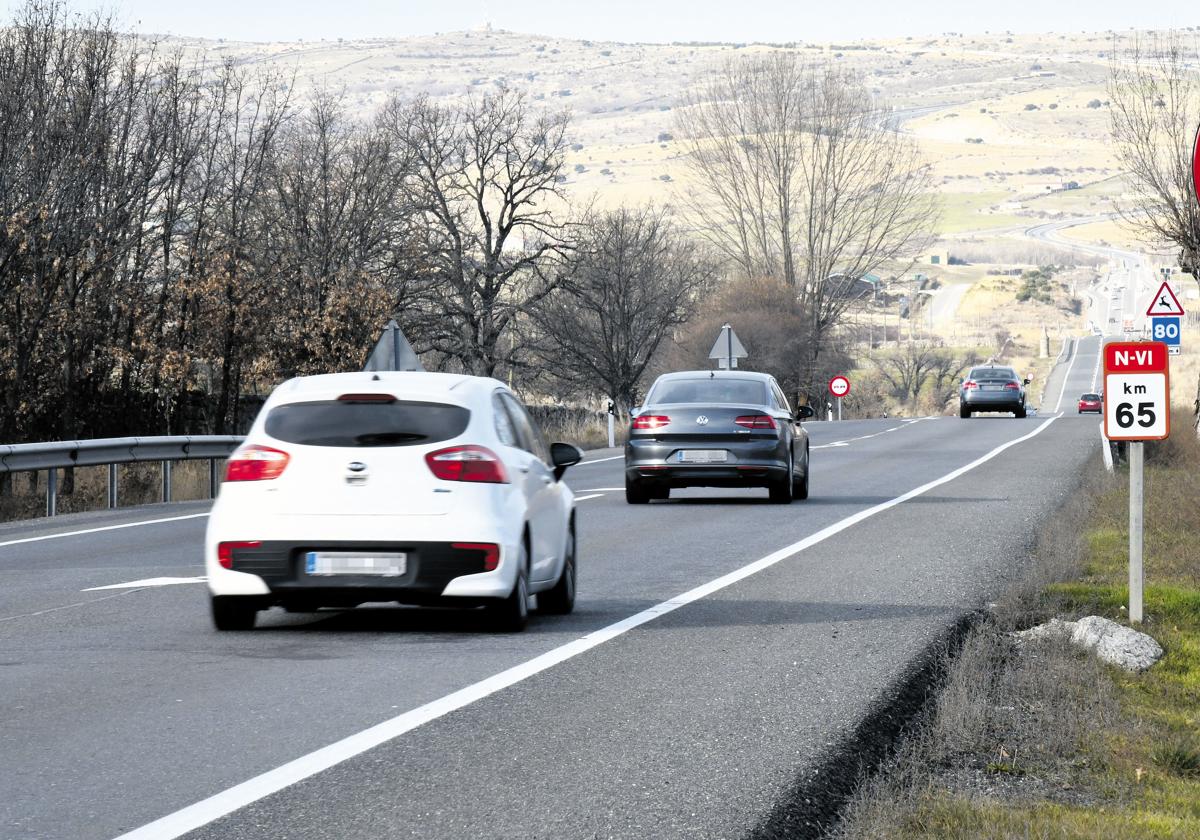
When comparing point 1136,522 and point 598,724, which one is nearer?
point 598,724

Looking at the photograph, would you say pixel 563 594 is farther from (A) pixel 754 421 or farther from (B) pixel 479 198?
(B) pixel 479 198

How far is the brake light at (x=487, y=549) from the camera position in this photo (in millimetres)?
10289

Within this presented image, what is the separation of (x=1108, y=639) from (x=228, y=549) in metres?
4.94

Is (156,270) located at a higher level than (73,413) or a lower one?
higher

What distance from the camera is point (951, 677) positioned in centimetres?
913

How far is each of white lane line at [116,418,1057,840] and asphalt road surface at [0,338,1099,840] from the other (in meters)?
0.02

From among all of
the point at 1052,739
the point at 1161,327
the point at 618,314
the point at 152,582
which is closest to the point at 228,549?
the point at 152,582

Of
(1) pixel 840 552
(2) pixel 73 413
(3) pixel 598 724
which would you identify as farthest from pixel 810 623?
(2) pixel 73 413

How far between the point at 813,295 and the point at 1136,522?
67.4 m

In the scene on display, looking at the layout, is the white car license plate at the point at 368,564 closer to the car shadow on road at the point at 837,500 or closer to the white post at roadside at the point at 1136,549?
the white post at roadside at the point at 1136,549

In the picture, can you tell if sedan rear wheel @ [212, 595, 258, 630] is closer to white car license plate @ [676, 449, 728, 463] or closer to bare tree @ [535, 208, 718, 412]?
white car license plate @ [676, 449, 728, 463]

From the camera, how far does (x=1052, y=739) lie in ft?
25.5

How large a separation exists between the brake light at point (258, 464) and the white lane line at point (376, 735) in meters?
1.91

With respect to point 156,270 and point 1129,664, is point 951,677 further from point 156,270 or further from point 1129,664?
point 156,270
